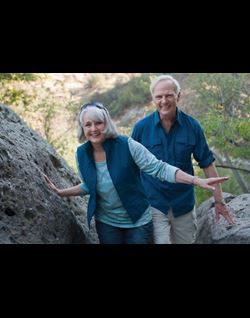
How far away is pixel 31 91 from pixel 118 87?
6098 millimetres

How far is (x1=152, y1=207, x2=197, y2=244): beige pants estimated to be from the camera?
8.75 feet

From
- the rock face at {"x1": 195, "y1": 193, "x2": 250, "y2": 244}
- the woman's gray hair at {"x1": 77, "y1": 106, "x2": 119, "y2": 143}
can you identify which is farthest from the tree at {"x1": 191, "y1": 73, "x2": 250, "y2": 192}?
the woman's gray hair at {"x1": 77, "y1": 106, "x2": 119, "y2": 143}

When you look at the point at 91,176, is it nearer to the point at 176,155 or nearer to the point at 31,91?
the point at 176,155

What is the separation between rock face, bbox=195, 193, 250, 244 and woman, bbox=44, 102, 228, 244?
54 centimetres

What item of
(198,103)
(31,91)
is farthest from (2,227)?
(31,91)

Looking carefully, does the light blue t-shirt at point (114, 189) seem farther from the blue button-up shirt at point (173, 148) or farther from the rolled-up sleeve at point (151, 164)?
the blue button-up shirt at point (173, 148)

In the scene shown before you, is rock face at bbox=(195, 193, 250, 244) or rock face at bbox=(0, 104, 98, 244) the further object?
rock face at bbox=(195, 193, 250, 244)

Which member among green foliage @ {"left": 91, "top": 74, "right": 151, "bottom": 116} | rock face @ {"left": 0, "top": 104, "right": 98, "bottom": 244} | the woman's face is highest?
green foliage @ {"left": 91, "top": 74, "right": 151, "bottom": 116}

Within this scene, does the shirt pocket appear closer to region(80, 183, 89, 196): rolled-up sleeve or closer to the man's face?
the man's face

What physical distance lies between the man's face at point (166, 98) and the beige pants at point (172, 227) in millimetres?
528

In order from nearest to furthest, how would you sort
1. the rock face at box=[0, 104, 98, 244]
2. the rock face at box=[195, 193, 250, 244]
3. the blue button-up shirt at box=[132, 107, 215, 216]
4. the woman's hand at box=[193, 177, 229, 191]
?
the woman's hand at box=[193, 177, 229, 191] < the rock face at box=[0, 104, 98, 244] < the blue button-up shirt at box=[132, 107, 215, 216] < the rock face at box=[195, 193, 250, 244]

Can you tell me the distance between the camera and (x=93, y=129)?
2.35 metres

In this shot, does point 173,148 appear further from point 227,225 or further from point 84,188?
point 227,225
